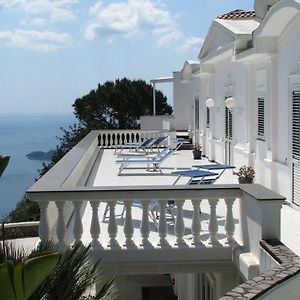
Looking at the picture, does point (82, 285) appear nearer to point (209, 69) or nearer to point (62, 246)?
point (62, 246)

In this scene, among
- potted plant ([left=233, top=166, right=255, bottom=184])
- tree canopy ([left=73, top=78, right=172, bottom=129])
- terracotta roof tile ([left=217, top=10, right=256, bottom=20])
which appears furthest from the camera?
tree canopy ([left=73, top=78, right=172, bottom=129])

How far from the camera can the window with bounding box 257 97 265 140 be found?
1403 centimetres

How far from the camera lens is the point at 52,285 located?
4.59 meters

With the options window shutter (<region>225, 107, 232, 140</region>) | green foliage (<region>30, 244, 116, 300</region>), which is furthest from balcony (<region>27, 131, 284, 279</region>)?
window shutter (<region>225, 107, 232, 140</region>)

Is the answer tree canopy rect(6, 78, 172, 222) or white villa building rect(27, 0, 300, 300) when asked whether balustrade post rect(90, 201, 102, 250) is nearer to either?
white villa building rect(27, 0, 300, 300)

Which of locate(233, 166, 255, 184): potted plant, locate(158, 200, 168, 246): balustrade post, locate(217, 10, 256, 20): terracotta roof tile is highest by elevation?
locate(217, 10, 256, 20): terracotta roof tile

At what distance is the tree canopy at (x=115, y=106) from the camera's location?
5666 centimetres

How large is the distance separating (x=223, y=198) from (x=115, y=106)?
49622 millimetres

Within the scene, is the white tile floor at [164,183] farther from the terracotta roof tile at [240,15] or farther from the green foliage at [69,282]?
the terracotta roof tile at [240,15]

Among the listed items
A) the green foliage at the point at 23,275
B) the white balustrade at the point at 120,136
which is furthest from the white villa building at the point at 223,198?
the white balustrade at the point at 120,136

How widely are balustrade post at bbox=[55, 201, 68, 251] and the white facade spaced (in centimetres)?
528

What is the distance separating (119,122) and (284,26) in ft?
147

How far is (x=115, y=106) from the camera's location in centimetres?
5684

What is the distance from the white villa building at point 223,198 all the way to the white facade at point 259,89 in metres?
0.03
